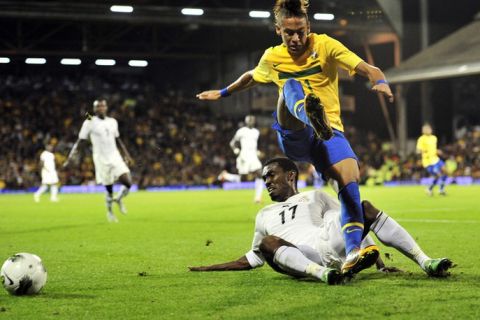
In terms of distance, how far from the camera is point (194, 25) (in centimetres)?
3934

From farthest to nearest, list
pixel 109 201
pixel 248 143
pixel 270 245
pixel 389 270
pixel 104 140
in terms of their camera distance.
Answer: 1. pixel 248 143
2. pixel 104 140
3. pixel 109 201
4. pixel 389 270
5. pixel 270 245

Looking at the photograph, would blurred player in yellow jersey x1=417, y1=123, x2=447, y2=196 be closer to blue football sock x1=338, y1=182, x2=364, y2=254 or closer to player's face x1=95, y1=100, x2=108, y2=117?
player's face x1=95, y1=100, x2=108, y2=117

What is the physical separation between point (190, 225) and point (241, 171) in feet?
31.5

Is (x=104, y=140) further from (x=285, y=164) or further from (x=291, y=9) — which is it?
(x=291, y=9)

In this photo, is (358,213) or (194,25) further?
(194,25)

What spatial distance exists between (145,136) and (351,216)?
35897 mm

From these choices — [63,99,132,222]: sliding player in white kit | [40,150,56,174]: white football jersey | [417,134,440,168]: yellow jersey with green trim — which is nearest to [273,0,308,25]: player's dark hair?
[63,99,132,222]: sliding player in white kit

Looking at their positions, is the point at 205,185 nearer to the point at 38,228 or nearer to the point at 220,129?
the point at 220,129

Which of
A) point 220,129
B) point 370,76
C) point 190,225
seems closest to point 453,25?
point 220,129

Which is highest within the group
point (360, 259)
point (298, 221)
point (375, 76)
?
point (375, 76)

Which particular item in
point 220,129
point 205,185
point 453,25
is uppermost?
point 453,25

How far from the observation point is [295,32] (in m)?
6.51

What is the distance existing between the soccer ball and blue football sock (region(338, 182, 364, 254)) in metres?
2.34

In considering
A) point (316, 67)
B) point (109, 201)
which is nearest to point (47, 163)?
point (109, 201)
